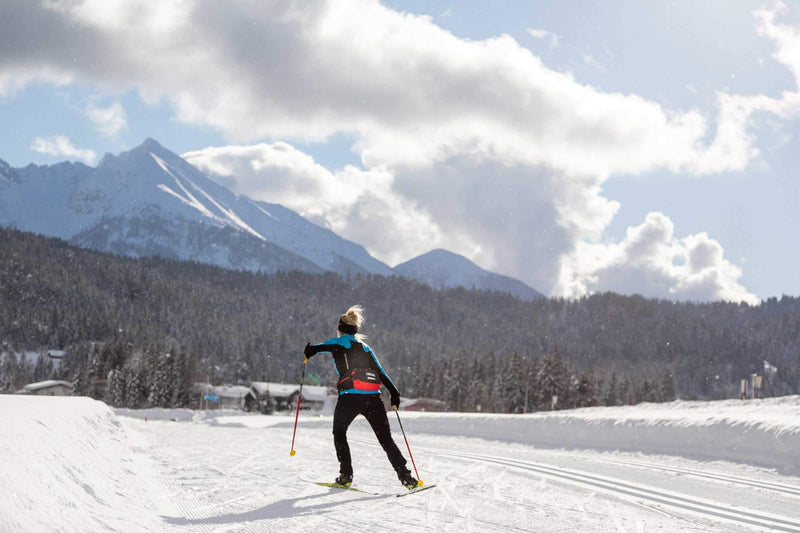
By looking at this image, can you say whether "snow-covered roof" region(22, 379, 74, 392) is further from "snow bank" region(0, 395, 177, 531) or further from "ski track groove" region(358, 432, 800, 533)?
"ski track groove" region(358, 432, 800, 533)

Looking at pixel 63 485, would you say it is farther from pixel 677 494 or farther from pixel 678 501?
pixel 677 494

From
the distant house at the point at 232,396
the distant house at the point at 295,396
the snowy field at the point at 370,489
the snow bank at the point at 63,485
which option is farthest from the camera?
the distant house at the point at 232,396

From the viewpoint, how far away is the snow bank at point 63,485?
3791 mm

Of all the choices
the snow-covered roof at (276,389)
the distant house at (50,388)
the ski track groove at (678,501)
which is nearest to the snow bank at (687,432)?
the ski track groove at (678,501)

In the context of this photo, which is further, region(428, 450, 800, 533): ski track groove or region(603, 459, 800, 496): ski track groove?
region(603, 459, 800, 496): ski track groove

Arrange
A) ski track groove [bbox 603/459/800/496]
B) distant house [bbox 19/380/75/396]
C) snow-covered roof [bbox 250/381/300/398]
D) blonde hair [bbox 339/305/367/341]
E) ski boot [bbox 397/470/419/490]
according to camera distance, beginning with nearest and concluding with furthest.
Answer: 1. ski boot [bbox 397/470/419/490]
2. blonde hair [bbox 339/305/367/341]
3. ski track groove [bbox 603/459/800/496]
4. distant house [bbox 19/380/75/396]
5. snow-covered roof [bbox 250/381/300/398]

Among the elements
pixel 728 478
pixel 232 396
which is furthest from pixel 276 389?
pixel 728 478

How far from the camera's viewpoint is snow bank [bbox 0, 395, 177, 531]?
3.79 meters

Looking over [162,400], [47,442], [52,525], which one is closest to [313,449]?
[47,442]

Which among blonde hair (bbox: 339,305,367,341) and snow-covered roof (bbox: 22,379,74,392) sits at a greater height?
blonde hair (bbox: 339,305,367,341)

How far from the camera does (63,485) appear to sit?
16.5 ft

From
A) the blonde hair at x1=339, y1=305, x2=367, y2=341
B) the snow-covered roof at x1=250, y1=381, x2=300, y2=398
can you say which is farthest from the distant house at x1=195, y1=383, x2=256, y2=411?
the blonde hair at x1=339, y1=305, x2=367, y2=341

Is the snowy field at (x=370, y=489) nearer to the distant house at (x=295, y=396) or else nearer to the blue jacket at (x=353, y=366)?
the blue jacket at (x=353, y=366)

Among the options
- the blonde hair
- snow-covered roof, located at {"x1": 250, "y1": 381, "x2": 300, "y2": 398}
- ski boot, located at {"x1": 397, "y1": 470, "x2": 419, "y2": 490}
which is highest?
the blonde hair
